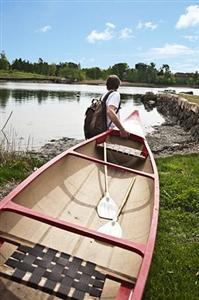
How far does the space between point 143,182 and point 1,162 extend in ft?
12.5

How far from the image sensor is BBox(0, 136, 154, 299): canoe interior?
12.5 feet

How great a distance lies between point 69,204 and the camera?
5.05 m

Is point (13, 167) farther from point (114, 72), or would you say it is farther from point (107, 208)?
point (114, 72)

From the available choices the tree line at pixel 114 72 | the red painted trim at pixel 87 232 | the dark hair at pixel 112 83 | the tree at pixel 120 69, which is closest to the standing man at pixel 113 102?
the dark hair at pixel 112 83

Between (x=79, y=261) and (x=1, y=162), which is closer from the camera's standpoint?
(x=79, y=261)

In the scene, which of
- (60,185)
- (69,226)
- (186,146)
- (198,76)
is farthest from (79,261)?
(198,76)

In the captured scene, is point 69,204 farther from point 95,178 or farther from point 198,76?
point 198,76

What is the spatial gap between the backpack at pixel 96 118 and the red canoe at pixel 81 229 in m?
0.21

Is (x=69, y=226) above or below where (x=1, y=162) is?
above

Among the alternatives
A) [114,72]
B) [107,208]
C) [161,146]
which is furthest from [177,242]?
[114,72]

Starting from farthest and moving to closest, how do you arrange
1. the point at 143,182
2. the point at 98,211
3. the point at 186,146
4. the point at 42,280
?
1. the point at 186,146
2. the point at 143,182
3. the point at 98,211
4. the point at 42,280

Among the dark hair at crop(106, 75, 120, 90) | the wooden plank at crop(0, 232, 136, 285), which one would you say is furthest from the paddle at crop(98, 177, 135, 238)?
the dark hair at crop(106, 75, 120, 90)

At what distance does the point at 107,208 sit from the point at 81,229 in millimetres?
1982

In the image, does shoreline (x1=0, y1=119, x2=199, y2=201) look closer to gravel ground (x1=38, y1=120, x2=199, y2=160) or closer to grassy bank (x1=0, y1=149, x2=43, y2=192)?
gravel ground (x1=38, y1=120, x2=199, y2=160)
